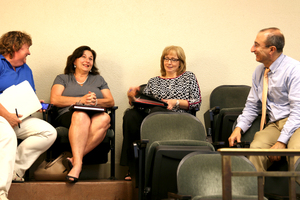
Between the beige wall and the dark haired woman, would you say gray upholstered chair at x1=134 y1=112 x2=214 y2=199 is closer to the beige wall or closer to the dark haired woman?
the dark haired woman

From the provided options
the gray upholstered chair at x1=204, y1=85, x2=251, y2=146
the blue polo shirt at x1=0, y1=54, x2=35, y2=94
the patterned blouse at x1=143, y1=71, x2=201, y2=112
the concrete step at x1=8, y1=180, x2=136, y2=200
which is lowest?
the concrete step at x1=8, y1=180, x2=136, y2=200

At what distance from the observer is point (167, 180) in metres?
1.95

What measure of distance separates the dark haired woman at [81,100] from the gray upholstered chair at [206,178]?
2.96 feet

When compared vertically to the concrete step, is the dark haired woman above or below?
above

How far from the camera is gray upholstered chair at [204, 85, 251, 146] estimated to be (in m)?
2.61

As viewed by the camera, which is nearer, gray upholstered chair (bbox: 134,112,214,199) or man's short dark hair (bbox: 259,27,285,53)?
gray upholstered chair (bbox: 134,112,214,199)

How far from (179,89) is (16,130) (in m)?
1.50

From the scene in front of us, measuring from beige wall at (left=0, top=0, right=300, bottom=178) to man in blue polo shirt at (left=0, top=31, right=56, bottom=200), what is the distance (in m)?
0.67

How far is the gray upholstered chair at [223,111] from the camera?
2.61 meters

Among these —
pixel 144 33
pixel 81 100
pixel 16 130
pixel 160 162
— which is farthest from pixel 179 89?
pixel 16 130

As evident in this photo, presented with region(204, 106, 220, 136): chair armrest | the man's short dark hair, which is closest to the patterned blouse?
region(204, 106, 220, 136): chair armrest

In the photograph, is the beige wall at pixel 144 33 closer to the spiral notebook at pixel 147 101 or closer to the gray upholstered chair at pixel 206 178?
A: the spiral notebook at pixel 147 101

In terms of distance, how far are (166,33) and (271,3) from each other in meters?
1.28

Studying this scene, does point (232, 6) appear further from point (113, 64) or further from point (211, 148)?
point (211, 148)
